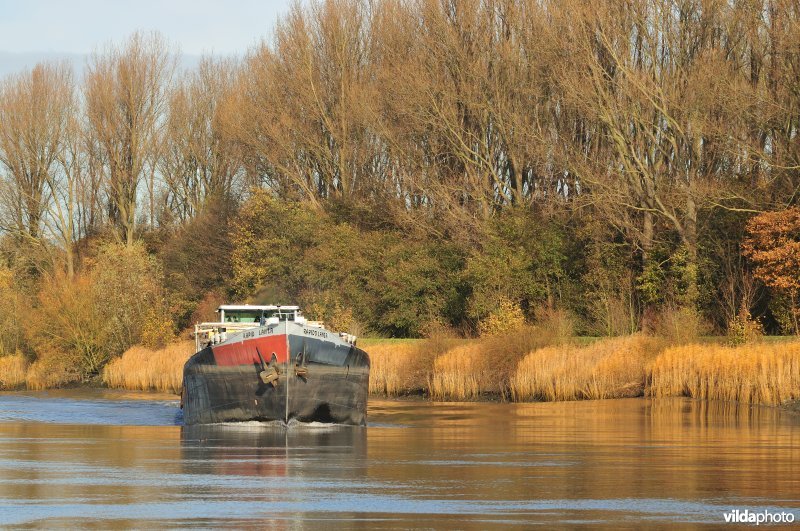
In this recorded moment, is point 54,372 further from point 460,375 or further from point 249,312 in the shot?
point 460,375

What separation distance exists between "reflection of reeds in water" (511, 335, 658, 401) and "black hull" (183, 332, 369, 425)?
997cm

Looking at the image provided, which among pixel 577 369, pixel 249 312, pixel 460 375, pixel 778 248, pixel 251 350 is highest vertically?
pixel 778 248

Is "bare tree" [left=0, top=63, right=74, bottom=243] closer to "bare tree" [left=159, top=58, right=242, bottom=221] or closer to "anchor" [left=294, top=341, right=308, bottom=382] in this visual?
"bare tree" [left=159, top=58, right=242, bottom=221]

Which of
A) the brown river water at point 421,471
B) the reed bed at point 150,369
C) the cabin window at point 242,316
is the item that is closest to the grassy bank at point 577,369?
the reed bed at point 150,369

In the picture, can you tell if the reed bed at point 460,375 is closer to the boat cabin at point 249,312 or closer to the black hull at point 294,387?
the boat cabin at point 249,312

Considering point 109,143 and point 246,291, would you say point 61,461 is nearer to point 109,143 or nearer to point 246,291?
point 246,291

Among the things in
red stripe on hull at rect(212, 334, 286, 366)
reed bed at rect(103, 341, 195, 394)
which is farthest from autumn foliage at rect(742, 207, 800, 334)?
reed bed at rect(103, 341, 195, 394)

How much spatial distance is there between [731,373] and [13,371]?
150 feet

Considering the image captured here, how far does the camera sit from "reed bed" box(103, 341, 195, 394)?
202ft

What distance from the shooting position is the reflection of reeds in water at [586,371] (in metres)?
45.2

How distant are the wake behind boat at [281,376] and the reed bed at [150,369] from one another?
2294cm

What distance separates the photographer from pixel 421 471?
23.9 metres

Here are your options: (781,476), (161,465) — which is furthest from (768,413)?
(161,465)

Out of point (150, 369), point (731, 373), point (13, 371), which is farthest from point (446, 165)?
point (731, 373)
